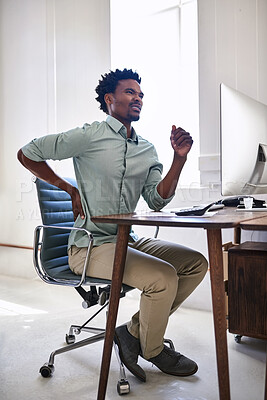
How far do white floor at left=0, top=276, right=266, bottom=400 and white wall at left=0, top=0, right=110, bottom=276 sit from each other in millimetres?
1352

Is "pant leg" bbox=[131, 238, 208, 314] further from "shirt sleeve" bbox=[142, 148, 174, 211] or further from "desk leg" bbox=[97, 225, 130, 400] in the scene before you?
"desk leg" bbox=[97, 225, 130, 400]

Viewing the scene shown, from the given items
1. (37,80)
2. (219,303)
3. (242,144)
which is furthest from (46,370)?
(37,80)

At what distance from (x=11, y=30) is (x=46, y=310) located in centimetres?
302

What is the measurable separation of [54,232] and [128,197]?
1.40 ft

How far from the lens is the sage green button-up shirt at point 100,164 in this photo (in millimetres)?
2084

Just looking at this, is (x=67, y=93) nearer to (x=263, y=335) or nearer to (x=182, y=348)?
(x=182, y=348)

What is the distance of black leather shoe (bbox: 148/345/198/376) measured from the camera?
205 centimetres

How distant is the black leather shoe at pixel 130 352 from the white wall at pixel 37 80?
2.34 meters

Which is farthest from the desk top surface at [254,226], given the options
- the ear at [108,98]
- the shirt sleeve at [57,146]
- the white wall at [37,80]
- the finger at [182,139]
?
the white wall at [37,80]

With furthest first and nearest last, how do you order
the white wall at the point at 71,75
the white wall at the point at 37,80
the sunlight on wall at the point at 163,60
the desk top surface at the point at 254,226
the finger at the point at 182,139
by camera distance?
the white wall at the point at 37,80
the sunlight on wall at the point at 163,60
the white wall at the point at 71,75
the finger at the point at 182,139
the desk top surface at the point at 254,226

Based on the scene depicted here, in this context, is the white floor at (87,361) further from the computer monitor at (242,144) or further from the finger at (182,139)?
the finger at (182,139)

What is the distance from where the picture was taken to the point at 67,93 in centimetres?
409

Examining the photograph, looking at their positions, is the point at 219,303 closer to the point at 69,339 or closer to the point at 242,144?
the point at 242,144

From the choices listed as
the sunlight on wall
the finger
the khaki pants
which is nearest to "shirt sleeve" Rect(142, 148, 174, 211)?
the khaki pants
